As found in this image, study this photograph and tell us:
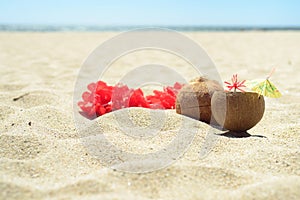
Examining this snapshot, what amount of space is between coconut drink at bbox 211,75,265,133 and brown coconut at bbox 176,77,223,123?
0.15 metres

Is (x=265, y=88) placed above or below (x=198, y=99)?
above

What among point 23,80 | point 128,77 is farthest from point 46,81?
point 128,77

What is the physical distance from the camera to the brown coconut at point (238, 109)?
210 cm

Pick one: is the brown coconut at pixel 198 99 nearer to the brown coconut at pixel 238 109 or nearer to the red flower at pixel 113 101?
the brown coconut at pixel 238 109

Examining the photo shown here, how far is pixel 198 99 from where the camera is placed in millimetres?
2330

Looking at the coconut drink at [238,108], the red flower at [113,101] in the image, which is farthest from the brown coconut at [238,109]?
the red flower at [113,101]

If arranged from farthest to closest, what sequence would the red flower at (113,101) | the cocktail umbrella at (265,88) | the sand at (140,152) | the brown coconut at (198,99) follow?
the red flower at (113,101)
the brown coconut at (198,99)
the cocktail umbrella at (265,88)
the sand at (140,152)

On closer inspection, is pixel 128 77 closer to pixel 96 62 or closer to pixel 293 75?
pixel 96 62

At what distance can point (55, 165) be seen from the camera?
168cm

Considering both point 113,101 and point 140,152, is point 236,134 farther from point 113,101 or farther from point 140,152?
point 113,101

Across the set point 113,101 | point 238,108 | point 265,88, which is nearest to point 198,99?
point 238,108

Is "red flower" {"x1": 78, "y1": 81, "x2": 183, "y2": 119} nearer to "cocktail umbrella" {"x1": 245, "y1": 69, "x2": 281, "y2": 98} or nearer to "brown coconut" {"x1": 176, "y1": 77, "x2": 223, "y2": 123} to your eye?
"brown coconut" {"x1": 176, "y1": 77, "x2": 223, "y2": 123}

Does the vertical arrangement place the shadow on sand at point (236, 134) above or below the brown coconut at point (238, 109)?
below

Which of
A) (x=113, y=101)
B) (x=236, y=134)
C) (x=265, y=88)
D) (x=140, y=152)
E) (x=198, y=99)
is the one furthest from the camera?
(x=113, y=101)
